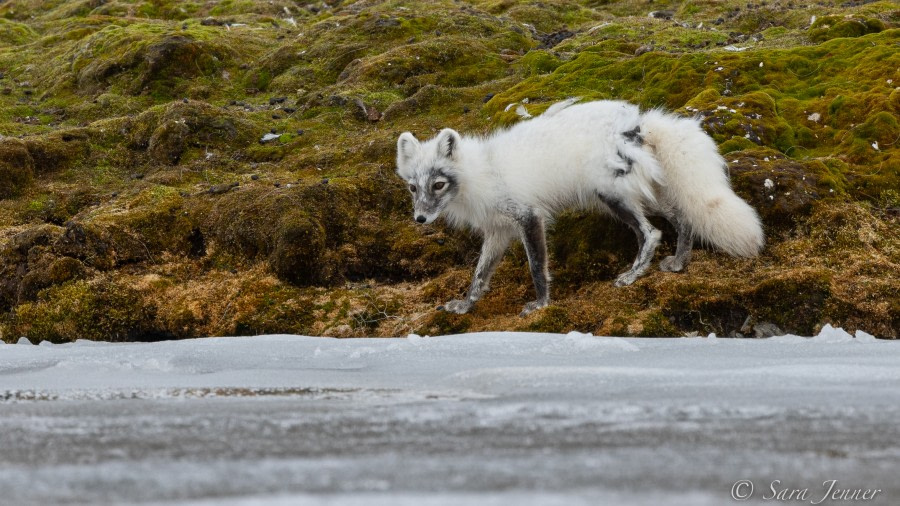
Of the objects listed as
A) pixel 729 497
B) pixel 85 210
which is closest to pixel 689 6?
pixel 85 210

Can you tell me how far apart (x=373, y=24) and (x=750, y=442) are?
1524cm

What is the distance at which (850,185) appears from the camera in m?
6.95

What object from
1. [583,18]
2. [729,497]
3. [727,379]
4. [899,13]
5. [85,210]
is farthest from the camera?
[583,18]

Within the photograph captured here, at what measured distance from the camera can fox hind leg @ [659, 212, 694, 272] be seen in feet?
22.1

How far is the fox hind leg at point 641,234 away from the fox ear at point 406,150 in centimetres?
211

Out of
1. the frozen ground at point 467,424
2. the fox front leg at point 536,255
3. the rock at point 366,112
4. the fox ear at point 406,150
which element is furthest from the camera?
the rock at point 366,112

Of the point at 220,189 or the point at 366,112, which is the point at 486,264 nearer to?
the point at 220,189

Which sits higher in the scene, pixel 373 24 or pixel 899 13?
pixel 899 13

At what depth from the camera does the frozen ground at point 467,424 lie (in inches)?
96.0

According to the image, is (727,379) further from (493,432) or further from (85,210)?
(85,210)

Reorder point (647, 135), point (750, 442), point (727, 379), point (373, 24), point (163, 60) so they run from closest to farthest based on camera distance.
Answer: point (750, 442), point (727, 379), point (647, 135), point (163, 60), point (373, 24)

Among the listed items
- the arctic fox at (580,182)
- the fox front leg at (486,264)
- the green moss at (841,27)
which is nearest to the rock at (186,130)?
Answer: the arctic fox at (580,182)

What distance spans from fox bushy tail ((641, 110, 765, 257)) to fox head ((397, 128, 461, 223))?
6.18ft

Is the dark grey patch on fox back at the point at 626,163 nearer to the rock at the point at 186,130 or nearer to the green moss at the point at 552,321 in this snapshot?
the green moss at the point at 552,321
